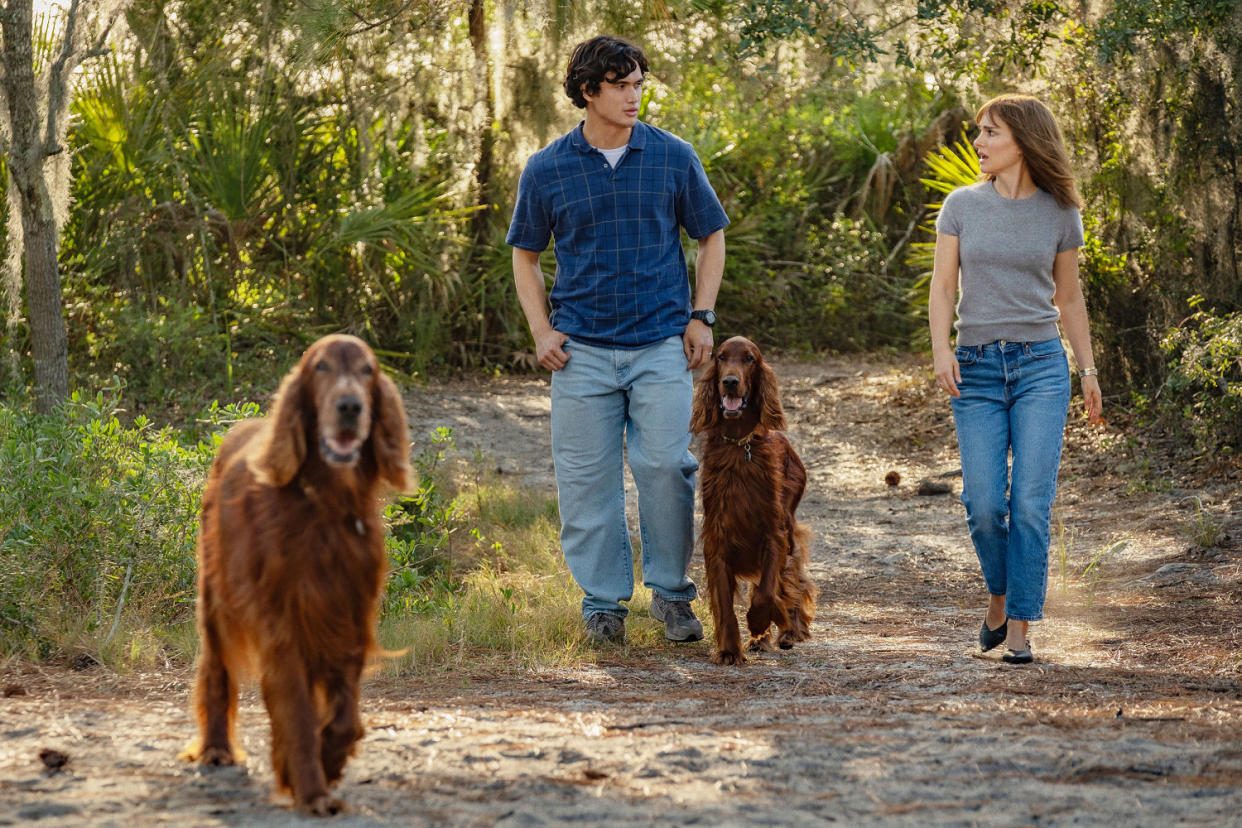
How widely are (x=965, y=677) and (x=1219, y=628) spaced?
5.15 ft

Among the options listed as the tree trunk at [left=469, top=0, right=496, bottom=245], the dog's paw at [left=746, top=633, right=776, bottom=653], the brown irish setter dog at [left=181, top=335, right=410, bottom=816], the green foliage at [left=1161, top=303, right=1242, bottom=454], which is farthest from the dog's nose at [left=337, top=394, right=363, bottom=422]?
the tree trunk at [left=469, top=0, right=496, bottom=245]

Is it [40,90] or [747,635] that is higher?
[40,90]

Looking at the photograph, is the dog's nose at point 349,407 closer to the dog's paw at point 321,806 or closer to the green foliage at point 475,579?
the green foliage at point 475,579

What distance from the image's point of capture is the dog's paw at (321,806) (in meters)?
2.96

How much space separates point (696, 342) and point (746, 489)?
1.99 ft

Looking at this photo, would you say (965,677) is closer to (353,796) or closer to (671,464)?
(671,464)

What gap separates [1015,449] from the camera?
4.94 meters

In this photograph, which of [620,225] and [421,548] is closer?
[620,225]

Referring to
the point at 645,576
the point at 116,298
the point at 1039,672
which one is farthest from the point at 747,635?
the point at 116,298

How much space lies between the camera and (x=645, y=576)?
5.48 meters

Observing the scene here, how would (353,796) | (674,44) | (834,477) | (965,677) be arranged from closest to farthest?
(353,796), (965,677), (834,477), (674,44)

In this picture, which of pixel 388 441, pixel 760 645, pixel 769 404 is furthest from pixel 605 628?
pixel 388 441

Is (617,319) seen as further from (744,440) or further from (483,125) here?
(483,125)

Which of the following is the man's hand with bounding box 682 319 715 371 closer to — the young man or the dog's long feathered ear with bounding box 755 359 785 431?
the young man
